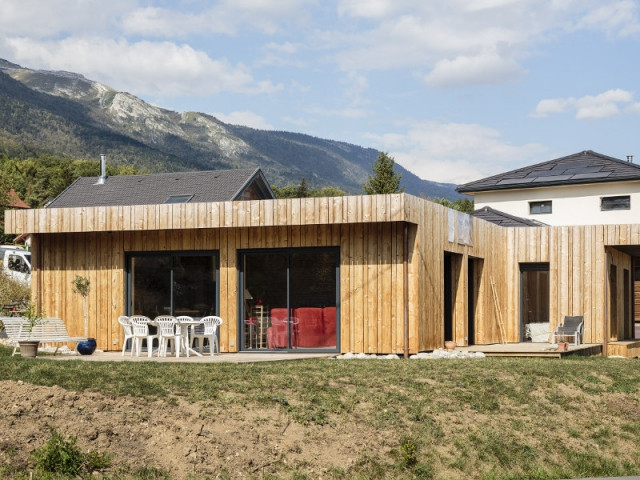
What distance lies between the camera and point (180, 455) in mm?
7352

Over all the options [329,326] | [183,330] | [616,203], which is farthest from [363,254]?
[616,203]

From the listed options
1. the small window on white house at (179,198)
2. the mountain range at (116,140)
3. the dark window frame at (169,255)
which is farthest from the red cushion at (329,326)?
the mountain range at (116,140)

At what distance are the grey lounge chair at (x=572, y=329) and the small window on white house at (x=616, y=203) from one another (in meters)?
12.1

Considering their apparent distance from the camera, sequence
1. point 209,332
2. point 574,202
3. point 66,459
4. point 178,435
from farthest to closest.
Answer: point 574,202, point 209,332, point 178,435, point 66,459

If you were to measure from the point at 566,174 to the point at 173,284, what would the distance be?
18147mm

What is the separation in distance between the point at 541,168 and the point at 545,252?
1255 cm

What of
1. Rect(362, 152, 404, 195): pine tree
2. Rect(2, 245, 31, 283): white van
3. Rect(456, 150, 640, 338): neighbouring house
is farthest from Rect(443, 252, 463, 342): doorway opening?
Rect(362, 152, 404, 195): pine tree

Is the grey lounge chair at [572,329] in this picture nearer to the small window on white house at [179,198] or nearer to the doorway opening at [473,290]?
the doorway opening at [473,290]

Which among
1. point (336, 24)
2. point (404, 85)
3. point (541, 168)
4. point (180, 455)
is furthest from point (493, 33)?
point (541, 168)

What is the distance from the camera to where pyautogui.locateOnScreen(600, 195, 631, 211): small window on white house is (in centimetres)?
2906

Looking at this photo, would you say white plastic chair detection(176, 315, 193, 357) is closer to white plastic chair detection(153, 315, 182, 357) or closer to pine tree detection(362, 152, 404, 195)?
white plastic chair detection(153, 315, 182, 357)

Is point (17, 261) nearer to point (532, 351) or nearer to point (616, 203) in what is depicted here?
point (532, 351)

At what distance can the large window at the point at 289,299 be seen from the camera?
15.2 meters

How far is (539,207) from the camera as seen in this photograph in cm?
3020
